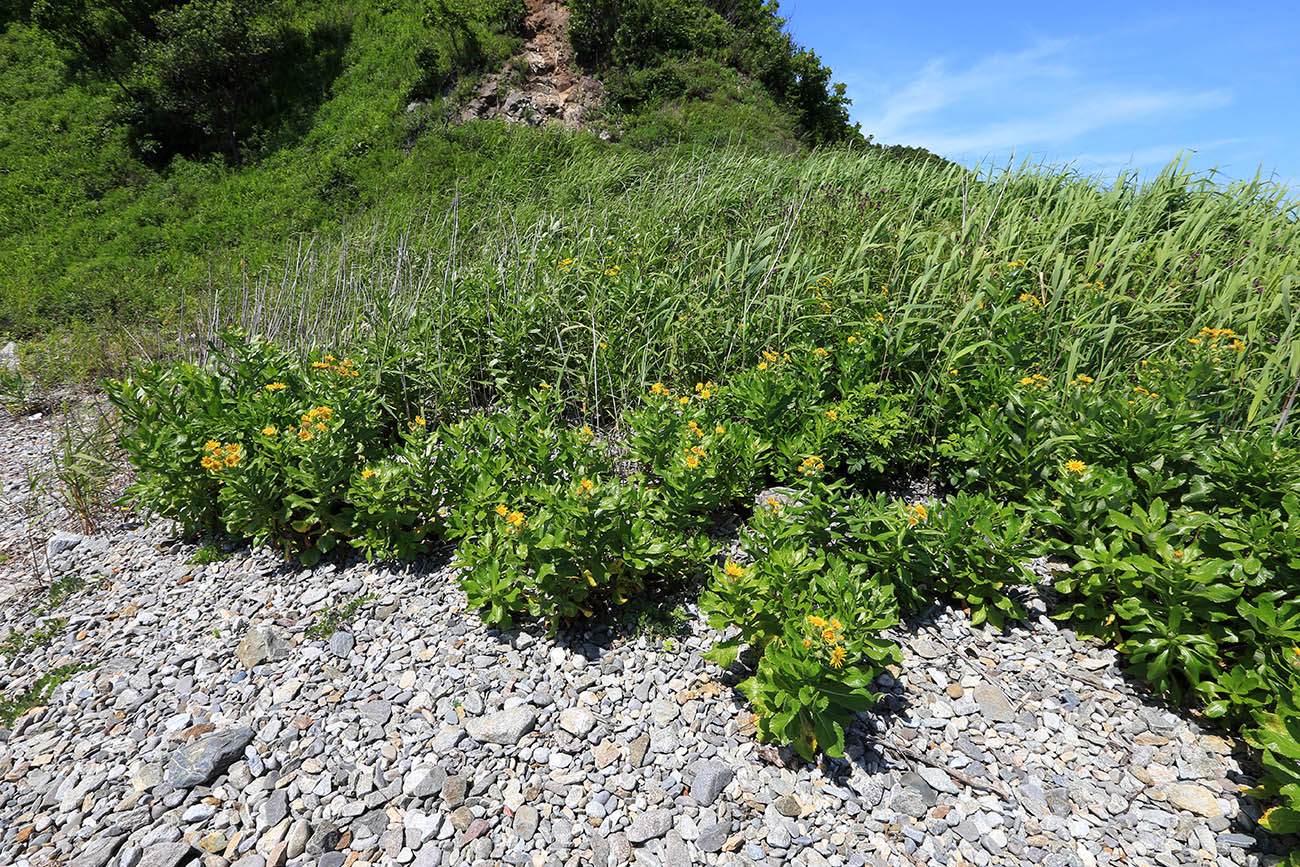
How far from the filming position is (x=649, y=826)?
202 centimetres

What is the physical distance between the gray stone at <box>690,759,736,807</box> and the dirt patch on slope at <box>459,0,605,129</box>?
12.7 meters

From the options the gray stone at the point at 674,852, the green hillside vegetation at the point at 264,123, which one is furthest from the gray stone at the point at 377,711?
the green hillside vegetation at the point at 264,123

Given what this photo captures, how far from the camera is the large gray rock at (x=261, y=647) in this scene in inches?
109

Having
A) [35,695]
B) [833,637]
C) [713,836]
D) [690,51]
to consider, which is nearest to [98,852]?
[35,695]

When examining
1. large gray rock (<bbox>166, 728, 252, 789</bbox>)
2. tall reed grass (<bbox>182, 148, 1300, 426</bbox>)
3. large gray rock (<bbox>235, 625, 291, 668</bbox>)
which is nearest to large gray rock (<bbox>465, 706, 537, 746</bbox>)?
large gray rock (<bbox>166, 728, 252, 789</bbox>)

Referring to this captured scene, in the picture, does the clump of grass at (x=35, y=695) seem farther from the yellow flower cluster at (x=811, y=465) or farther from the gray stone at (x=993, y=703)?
the gray stone at (x=993, y=703)

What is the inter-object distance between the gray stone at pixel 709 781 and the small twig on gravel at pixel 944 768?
56cm

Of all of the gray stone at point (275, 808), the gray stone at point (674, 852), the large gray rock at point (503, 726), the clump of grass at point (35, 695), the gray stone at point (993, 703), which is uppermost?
the gray stone at point (993, 703)

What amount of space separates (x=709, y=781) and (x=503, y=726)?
0.77 metres

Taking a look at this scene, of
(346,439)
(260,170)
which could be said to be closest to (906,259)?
(346,439)

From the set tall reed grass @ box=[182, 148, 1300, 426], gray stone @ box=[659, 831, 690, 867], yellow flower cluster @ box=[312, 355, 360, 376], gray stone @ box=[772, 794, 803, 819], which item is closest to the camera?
gray stone @ box=[659, 831, 690, 867]

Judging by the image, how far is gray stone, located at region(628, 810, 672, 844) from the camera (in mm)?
1992

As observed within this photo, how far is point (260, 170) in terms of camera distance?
12.4m

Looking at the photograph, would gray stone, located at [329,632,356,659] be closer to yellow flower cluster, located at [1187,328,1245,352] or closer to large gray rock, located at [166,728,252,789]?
large gray rock, located at [166,728,252,789]
